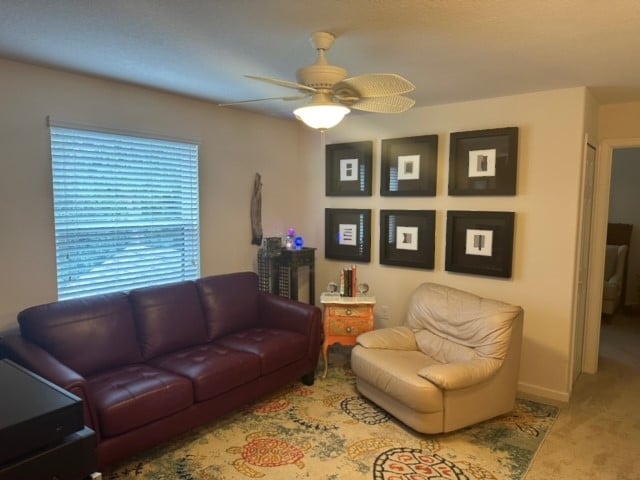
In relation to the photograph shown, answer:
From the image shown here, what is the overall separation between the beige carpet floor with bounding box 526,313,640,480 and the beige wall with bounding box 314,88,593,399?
295 millimetres

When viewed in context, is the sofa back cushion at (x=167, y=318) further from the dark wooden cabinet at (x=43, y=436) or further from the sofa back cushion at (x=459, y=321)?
the sofa back cushion at (x=459, y=321)

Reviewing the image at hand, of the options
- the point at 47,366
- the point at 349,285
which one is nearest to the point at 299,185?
the point at 349,285

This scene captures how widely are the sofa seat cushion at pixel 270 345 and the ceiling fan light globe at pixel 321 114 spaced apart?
171 centimetres

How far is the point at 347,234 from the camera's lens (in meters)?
4.53

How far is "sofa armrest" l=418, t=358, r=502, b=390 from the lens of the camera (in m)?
2.71

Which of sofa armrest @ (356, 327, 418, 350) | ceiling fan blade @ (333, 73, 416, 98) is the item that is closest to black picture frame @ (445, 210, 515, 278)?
sofa armrest @ (356, 327, 418, 350)

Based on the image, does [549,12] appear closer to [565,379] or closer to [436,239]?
[436,239]

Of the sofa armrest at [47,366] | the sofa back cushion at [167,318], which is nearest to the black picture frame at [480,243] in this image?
the sofa back cushion at [167,318]

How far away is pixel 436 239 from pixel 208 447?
250 cm

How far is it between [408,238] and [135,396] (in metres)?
2.65

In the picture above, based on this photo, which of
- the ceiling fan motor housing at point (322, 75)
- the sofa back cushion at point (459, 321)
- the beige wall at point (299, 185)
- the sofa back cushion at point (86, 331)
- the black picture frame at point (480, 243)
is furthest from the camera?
the black picture frame at point (480, 243)

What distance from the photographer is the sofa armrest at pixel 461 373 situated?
2.71 m

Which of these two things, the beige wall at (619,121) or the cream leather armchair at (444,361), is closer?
the cream leather armchair at (444,361)

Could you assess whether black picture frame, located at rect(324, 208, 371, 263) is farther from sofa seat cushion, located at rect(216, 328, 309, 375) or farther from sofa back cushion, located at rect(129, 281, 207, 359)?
sofa back cushion, located at rect(129, 281, 207, 359)
